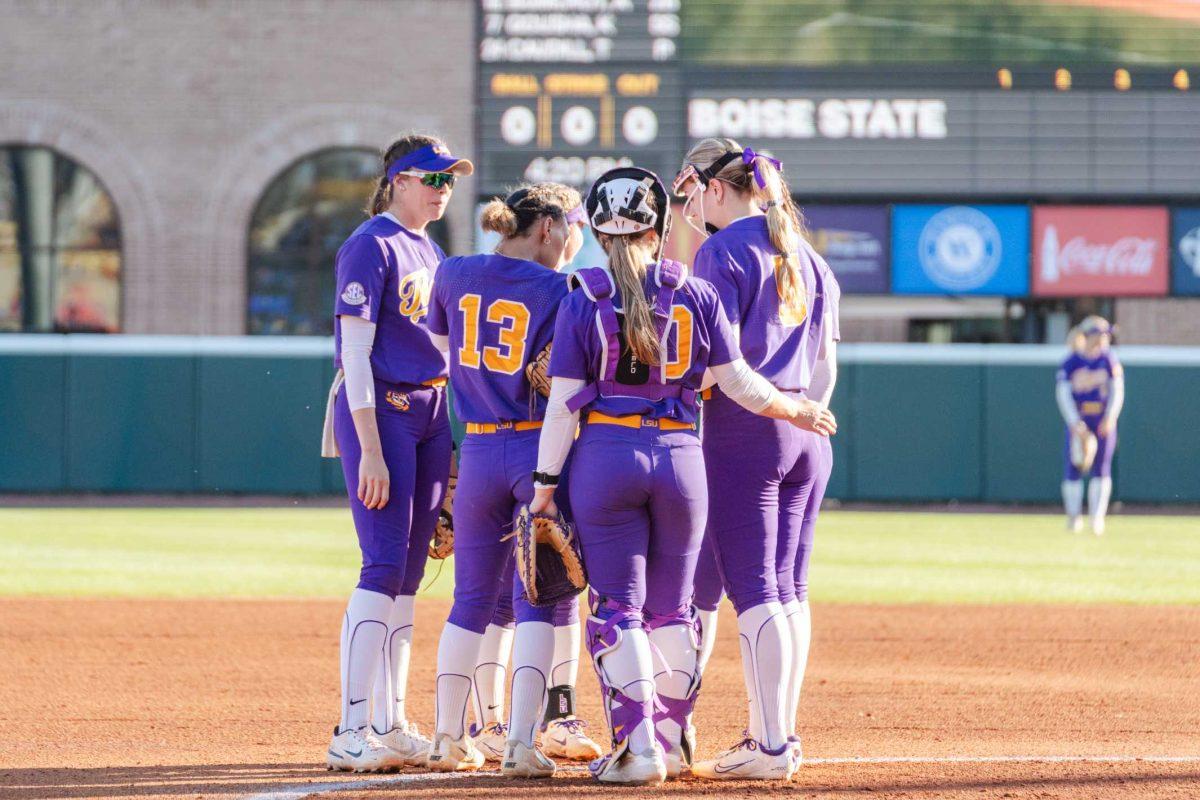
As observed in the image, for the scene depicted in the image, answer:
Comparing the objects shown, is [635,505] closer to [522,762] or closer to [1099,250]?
[522,762]

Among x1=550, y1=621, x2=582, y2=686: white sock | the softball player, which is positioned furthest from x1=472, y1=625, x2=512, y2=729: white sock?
x1=550, y1=621, x2=582, y2=686: white sock

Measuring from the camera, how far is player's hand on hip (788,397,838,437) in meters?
5.00

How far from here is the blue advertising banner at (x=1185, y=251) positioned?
19.7m

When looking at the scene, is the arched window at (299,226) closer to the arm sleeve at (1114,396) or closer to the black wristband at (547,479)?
the arm sleeve at (1114,396)

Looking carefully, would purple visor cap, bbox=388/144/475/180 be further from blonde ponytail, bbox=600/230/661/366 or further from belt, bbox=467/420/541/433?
belt, bbox=467/420/541/433

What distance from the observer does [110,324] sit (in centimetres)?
2159

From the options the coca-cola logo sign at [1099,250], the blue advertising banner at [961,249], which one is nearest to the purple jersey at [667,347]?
the blue advertising banner at [961,249]

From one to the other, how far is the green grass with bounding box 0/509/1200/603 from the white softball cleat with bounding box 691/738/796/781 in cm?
558

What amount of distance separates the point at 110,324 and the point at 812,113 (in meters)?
9.37

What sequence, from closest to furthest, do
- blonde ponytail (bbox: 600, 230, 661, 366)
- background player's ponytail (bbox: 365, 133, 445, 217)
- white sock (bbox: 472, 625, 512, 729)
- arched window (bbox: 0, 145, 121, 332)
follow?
blonde ponytail (bbox: 600, 230, 661, 366)
background player's ponytail (bbox: 365, 133, 445, 217)
white sock (bbox: 472, 625, 512, 729)
arched window (bbox: 0, 145, 121, 332)

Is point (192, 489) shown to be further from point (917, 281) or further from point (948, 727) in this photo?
point (948, 727)

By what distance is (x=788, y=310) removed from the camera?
520 cm

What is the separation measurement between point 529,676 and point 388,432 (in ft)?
2.89

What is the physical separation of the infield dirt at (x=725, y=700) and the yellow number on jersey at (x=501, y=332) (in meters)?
1.25
